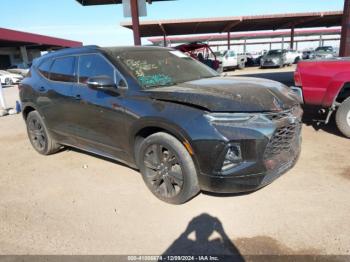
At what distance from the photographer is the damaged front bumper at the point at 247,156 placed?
294 centimetres

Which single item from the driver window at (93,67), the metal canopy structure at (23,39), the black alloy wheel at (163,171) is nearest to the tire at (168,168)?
the black alloy wheel at (163,171)

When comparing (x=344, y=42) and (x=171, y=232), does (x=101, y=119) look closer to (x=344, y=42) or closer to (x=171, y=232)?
(x=171, y=232)

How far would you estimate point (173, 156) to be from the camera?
3.34 meters

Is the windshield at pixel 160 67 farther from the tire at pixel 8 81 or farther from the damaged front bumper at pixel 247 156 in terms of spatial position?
the tire at pixel 8 81

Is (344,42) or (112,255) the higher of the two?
(344,42)

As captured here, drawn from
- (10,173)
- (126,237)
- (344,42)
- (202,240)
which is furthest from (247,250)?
(344,42)

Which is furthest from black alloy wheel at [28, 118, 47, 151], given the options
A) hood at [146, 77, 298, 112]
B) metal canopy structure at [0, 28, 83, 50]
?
metal canopy structure at [0, 28, 83, 50]

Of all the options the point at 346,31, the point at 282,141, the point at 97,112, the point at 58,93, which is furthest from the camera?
the point at 346,31

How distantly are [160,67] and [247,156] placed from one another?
5.99 ft

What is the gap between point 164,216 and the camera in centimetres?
335

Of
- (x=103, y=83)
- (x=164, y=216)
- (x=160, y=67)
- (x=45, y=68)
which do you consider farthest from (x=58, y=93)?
(x=164, y=216)

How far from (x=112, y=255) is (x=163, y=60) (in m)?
2.63

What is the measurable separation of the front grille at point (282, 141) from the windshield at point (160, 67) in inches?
56.4

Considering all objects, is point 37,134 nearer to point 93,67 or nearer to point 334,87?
point 93,67
